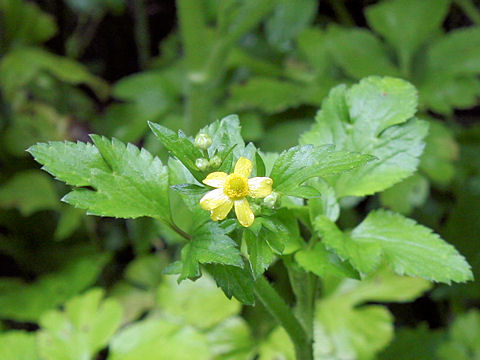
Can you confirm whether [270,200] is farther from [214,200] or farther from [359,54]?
[359,54]

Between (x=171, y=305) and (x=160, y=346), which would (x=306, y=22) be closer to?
(x=171, y=305)

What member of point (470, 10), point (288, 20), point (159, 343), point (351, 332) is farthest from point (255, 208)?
point (470, 10)

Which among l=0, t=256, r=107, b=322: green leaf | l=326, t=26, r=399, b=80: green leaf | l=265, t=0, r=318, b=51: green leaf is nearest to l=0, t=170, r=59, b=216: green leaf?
l=0, t=256, r=107, b=322: green leaf

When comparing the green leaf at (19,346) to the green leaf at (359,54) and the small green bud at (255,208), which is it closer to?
the small green bud at (255,208)

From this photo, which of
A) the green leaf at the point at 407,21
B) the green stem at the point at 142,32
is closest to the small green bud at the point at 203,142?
the green leaf at the point at 407,21

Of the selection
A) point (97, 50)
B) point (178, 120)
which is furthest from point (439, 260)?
point (97, 50)
